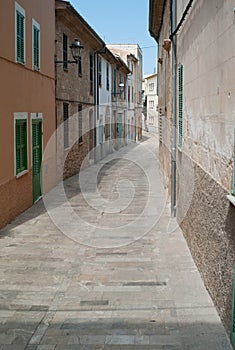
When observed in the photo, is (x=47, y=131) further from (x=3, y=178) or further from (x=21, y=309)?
(x=21, y=309)

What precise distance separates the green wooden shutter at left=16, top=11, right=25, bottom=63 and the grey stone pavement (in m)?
3.53

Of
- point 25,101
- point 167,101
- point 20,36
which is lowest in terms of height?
point 25,101

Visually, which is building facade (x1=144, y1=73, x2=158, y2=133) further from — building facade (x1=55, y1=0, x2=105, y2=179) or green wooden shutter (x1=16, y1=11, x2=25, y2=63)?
green wooden shutter (x1=16, y1=11, x2=25, y2=63)

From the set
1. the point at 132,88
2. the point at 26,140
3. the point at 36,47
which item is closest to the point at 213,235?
the point at 26,140

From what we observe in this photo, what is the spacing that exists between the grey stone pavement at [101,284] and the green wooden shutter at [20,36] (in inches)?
139

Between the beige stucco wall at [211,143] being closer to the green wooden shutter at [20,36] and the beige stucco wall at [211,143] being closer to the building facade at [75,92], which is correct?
the green wooden shutter at [20,36]

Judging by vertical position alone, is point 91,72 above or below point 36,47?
above

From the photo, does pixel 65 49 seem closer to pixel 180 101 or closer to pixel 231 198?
pixel 180 101

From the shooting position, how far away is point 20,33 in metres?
11.3

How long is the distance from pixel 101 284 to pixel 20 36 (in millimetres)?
6594

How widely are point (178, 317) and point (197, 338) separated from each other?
59 cm

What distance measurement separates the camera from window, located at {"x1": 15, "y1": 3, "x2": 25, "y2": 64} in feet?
36.2

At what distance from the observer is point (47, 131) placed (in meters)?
14.6

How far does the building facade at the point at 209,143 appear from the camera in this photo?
4.98 meters
